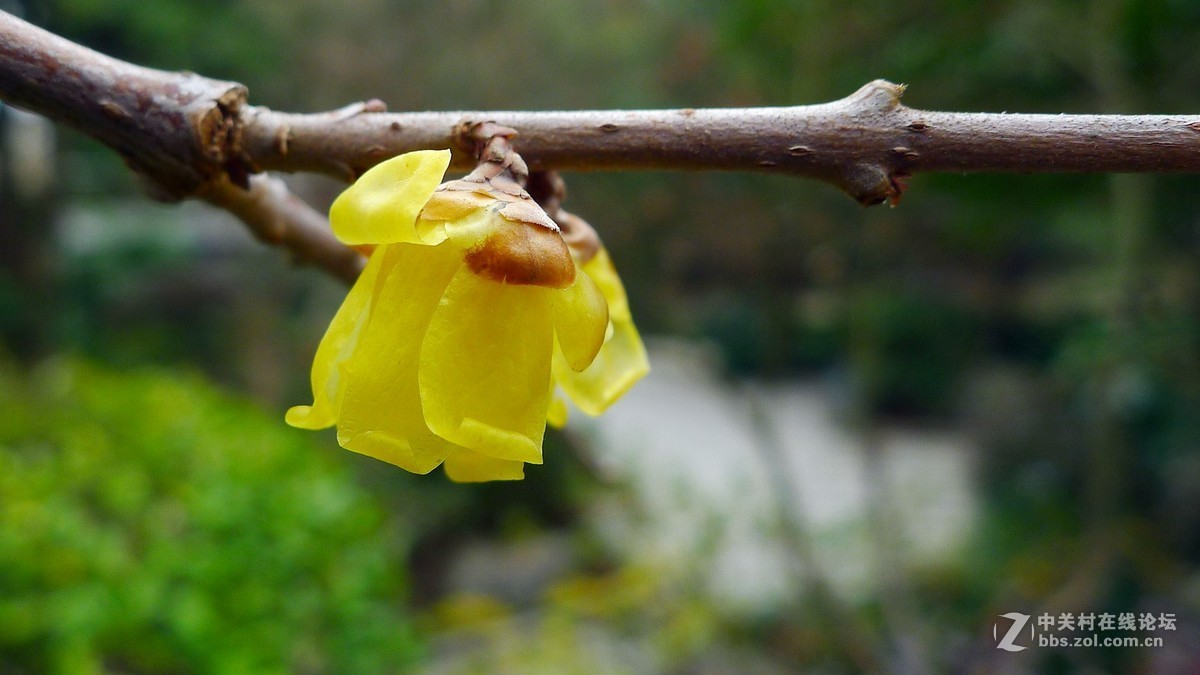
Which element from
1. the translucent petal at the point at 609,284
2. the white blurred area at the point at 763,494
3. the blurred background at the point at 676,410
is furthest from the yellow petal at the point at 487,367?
the white blurred area at the point at 763,494

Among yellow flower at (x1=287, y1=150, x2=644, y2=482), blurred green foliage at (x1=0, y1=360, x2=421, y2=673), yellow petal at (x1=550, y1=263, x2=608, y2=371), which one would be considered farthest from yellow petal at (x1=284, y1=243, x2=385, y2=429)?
blurred green foliage at (x1=0, y1=360, x2=421, y2=673)

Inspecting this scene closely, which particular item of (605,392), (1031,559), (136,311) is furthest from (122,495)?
(136,311)

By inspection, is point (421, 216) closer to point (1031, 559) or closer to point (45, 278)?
point (1031, 559)

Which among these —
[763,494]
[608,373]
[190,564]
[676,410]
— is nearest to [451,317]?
[608,373]

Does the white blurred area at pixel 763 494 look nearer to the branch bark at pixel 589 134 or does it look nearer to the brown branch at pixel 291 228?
the brown branch at pixel 291 228

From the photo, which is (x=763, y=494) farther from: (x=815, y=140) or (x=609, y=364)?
(x=815, y=140)

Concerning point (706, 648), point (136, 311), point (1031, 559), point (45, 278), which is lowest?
point (706, 648)
